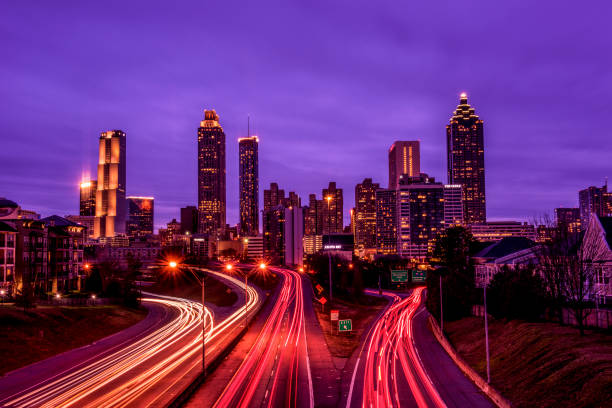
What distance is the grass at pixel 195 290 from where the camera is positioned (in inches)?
4142

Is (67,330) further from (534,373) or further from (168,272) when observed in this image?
(168,272)

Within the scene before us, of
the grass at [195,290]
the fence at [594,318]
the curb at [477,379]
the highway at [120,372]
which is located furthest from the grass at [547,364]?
the grass at [195,290]

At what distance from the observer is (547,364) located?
104 ft

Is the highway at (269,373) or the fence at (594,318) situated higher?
the fence at (594,318)

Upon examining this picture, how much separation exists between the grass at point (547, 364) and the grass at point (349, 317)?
12856 mm

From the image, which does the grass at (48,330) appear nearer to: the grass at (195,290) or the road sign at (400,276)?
the grass at (195,290)

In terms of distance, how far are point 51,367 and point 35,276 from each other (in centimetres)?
5080

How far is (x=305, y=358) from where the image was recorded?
150ft

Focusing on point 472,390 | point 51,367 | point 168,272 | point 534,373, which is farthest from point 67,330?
point 168,272

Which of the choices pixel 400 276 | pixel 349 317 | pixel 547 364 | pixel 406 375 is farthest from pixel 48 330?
pixel 547 364

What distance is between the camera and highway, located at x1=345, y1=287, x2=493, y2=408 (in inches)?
1244

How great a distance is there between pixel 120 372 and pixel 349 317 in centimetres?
4382

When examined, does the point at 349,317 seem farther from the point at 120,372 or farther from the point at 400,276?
the point at 120,372

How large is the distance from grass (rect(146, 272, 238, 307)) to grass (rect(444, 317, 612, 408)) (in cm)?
6532
